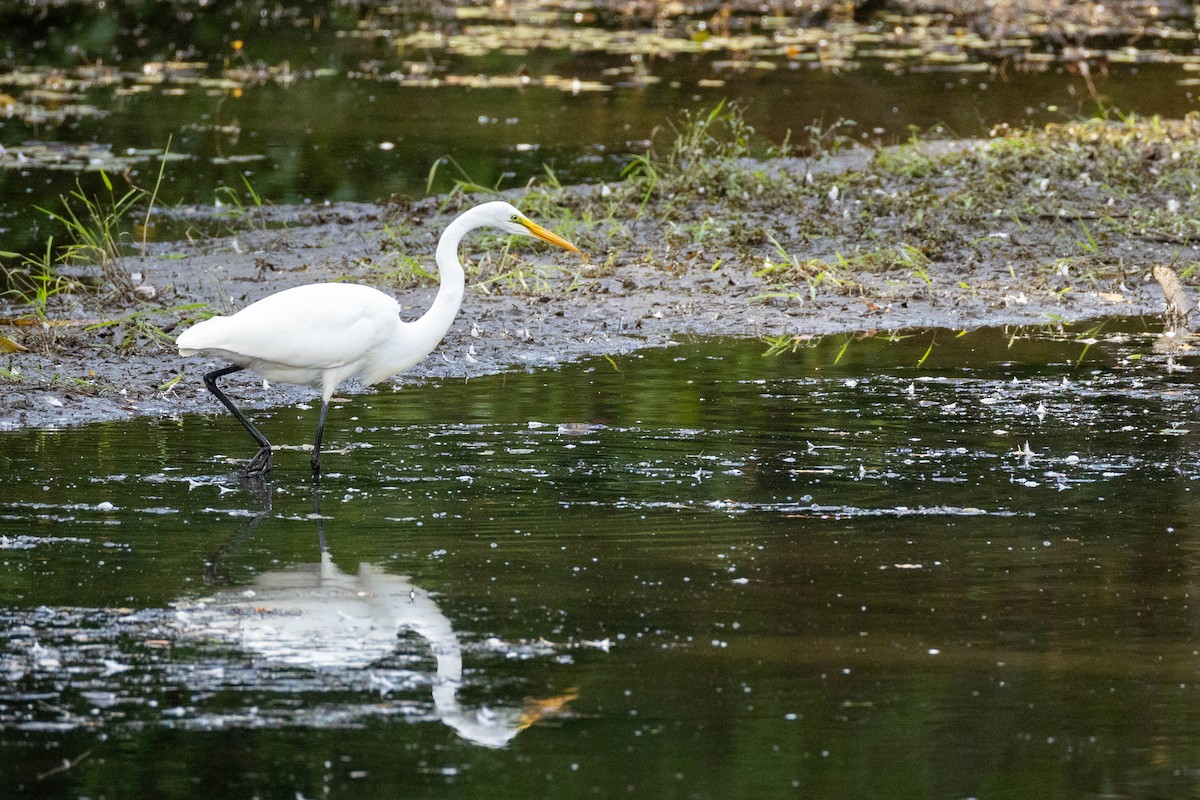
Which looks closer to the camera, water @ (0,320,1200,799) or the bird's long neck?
water @ (0,320,1200,799)

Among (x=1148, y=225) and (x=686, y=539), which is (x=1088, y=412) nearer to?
(x=686, y=539)

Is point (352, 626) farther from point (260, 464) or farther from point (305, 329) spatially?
point (305, 329)

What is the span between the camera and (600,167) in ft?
53.4

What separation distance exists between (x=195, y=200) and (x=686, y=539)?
9.42 metres

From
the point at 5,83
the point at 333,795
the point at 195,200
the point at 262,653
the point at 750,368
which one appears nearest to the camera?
the point at 333,795

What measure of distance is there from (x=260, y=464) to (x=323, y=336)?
0.65 meters

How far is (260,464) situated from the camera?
7848mm

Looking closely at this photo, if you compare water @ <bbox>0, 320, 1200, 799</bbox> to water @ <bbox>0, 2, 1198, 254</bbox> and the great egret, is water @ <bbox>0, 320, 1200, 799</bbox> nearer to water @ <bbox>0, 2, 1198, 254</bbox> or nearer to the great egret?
the great egret

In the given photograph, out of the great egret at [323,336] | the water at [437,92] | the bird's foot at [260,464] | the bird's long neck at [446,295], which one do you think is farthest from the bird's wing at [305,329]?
the water at [437,92]

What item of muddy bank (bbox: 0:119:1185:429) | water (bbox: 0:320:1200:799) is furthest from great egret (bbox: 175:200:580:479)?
muddy bank (bbox: 0:119:1185:429)

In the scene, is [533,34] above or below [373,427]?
above

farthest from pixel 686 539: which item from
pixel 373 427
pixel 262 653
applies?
pixel 373 427

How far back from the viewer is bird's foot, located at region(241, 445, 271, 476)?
25.7ft

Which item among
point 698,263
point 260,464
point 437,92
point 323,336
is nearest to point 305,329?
point 323,336
